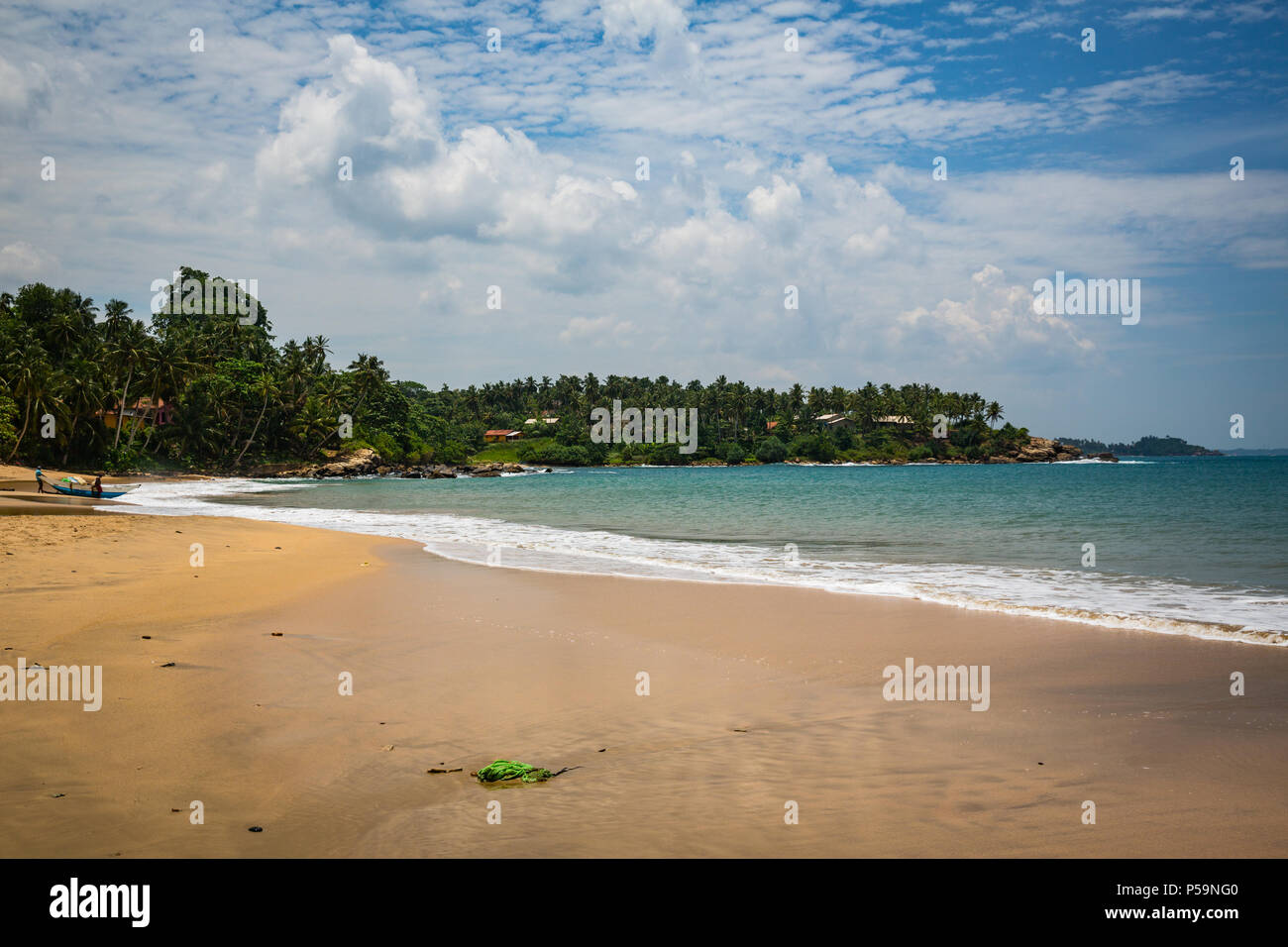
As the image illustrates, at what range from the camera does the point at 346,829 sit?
4.55 m

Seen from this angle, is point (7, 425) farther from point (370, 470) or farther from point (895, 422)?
point (895, 422)

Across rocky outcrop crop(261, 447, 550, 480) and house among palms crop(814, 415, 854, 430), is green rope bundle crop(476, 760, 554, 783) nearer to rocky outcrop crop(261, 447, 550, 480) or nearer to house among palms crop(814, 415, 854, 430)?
rocky outcrop crop(261, 447, 550, 480)

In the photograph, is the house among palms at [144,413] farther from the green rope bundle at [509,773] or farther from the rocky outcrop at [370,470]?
the green rope bundle at [509,773]

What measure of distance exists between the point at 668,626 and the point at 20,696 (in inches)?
291

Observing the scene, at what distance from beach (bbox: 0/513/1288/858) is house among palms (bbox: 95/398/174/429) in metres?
77.3

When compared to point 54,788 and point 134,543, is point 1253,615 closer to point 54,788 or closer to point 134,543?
point 54,788

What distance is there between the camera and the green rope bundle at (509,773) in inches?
211

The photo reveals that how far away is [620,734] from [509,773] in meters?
1.40

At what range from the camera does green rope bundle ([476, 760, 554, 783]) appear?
5.37 metres

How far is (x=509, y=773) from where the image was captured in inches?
212

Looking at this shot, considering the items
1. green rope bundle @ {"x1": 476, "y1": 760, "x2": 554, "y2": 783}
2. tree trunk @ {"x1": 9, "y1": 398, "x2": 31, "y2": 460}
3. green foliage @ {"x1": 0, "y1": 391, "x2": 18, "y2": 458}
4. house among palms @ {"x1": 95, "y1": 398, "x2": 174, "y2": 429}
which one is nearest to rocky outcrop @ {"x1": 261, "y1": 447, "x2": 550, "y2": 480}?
house among palms @ {"x1": 95, "y1": 398, "x2": 174, "y2": 429}

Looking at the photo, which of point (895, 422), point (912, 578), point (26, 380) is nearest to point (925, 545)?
point (912, 578)
